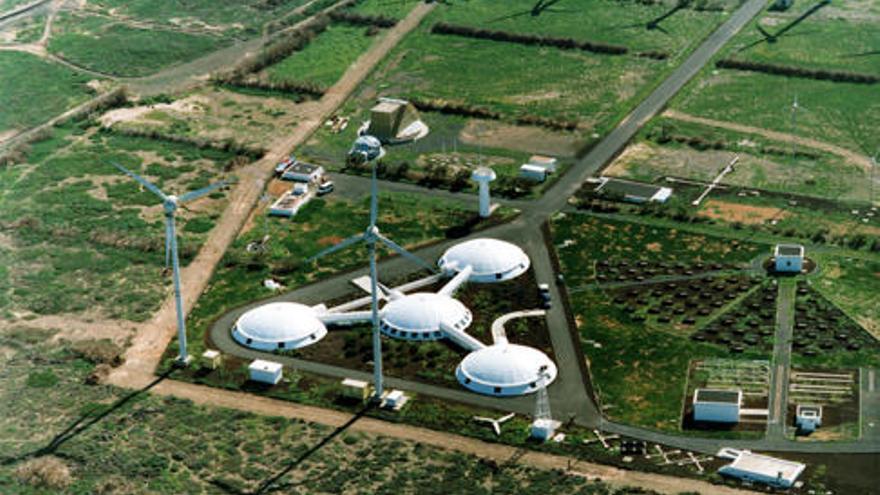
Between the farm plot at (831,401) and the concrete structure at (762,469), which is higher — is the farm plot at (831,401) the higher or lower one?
the higher one

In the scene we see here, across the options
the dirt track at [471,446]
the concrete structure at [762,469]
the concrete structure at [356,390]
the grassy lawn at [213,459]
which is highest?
the concrete structure at [356,390]

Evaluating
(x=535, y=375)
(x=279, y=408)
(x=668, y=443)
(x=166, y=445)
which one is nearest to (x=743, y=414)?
(x=668, y=443)

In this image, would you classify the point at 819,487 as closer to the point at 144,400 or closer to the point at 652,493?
the point at 652,493

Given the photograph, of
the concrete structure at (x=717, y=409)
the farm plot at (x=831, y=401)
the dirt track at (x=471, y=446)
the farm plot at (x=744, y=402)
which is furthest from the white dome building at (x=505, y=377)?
the farm plot at (x=831, y=401)

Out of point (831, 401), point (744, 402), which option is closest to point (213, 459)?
point (744, 402)

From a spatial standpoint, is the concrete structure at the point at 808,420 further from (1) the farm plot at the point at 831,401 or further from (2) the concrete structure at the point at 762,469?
(2) the concrete structure at the point at 762,469

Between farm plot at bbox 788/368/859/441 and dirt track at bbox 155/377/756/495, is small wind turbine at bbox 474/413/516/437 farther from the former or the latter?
farm plot at bbox 788/368/859/441

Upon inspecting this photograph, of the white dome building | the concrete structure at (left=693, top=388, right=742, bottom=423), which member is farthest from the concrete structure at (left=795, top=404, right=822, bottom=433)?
the white dome building
